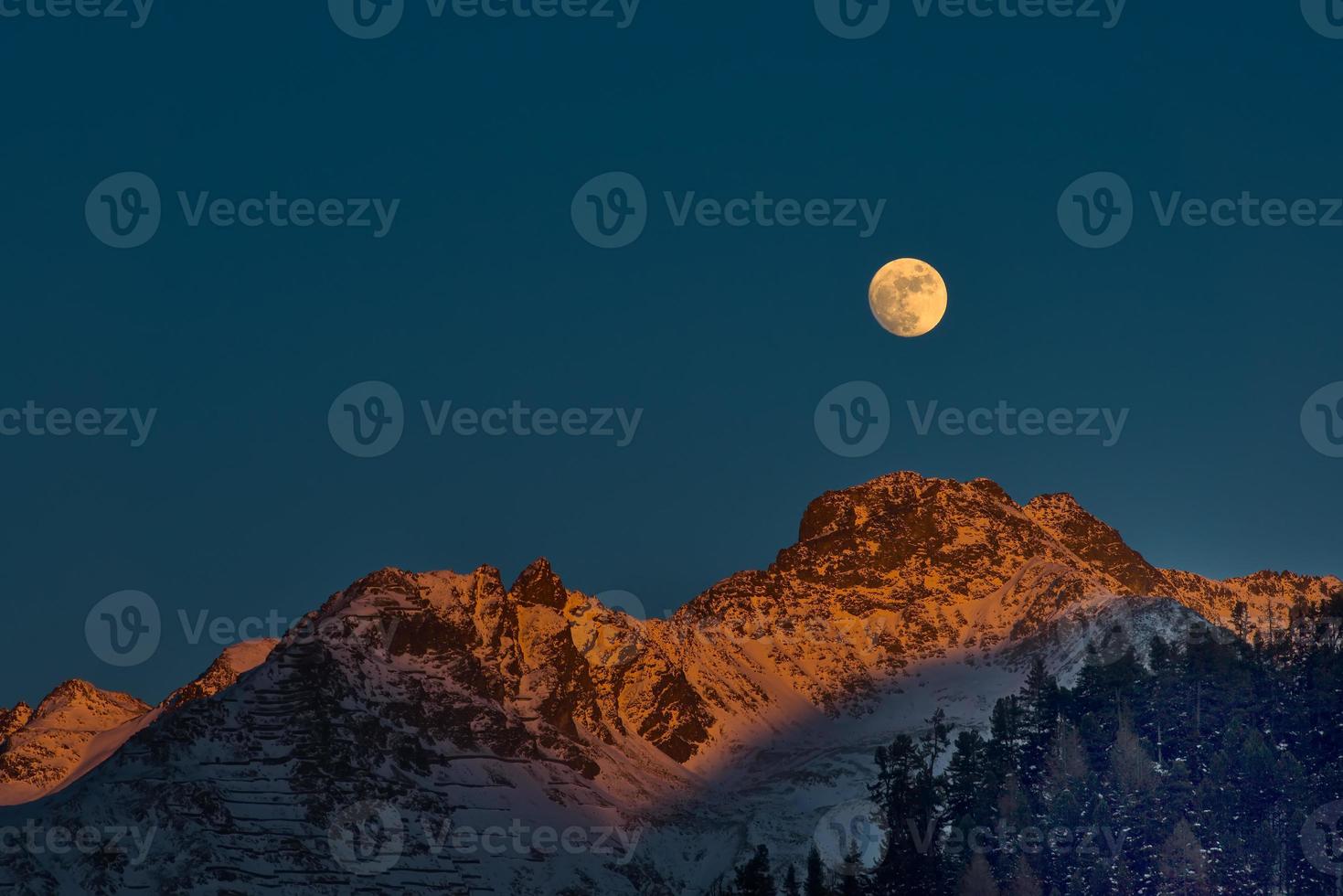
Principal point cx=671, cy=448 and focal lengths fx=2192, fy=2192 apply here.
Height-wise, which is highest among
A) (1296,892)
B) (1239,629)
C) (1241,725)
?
(1239,629)

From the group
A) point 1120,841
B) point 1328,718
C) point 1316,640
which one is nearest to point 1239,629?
point 1316,640

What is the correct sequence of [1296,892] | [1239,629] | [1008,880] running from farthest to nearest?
[1239,629], [1008,880], [1296,892]

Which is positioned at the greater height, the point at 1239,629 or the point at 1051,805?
the point at 1239,629

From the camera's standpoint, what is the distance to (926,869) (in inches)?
4847

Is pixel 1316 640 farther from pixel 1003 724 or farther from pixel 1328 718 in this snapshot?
pixel 1003 724

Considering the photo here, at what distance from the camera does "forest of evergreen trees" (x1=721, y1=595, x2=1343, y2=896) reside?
114 metres

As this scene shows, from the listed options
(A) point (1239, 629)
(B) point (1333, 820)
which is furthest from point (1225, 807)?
(A) point (1239, 629)

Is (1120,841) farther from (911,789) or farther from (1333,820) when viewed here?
(911,789)

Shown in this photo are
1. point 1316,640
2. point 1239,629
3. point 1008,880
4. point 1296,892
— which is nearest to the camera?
point 1296,892

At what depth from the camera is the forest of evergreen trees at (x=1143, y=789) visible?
4493 inches

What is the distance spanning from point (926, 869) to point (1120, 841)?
39.2 feet

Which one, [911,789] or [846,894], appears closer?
[846,894]

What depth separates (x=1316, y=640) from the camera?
5177 inches

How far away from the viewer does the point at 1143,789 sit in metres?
119
